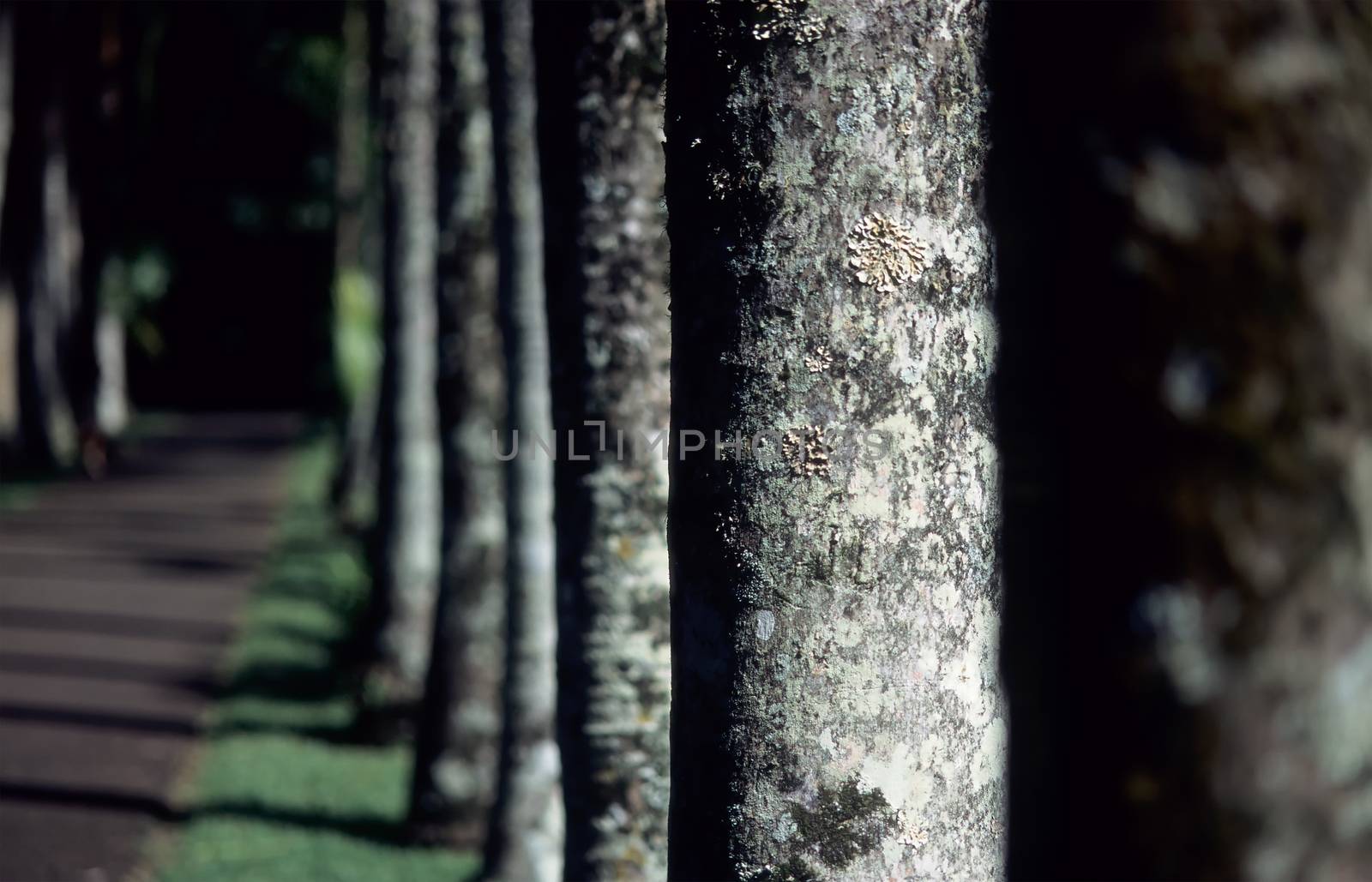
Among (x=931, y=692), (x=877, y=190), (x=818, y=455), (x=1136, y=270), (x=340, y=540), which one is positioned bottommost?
(x=340, y=540)

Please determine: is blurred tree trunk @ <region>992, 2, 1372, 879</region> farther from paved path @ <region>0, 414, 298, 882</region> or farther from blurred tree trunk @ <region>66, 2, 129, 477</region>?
blurred tree trunk @ <region>66, 2, 129, 477</region>

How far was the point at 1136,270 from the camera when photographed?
4.01ft

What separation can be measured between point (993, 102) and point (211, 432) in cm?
3778

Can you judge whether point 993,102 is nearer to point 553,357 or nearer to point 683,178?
point 683,178

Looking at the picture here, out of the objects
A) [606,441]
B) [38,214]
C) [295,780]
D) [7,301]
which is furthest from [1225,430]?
[7,301]

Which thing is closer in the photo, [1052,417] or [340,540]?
[1052,417]

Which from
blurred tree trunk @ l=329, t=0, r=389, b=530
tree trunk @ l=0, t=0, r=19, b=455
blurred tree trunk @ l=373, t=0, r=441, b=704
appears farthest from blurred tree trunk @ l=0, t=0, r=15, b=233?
blurred tree trunk @ l=373, t=0, r=441, b=704

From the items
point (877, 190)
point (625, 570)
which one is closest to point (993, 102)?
point (877, 190)

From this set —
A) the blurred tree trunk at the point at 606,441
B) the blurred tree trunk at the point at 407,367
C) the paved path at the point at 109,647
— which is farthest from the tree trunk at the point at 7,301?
the blurred tree trunk at the point at 606,441

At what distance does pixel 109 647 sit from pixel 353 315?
556 centimetres

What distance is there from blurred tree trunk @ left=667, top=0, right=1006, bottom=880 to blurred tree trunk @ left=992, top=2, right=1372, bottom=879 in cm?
86

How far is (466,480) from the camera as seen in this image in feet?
26.4

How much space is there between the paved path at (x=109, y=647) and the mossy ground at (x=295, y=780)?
0.86 ft

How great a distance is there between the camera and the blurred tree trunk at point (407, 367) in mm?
10023
